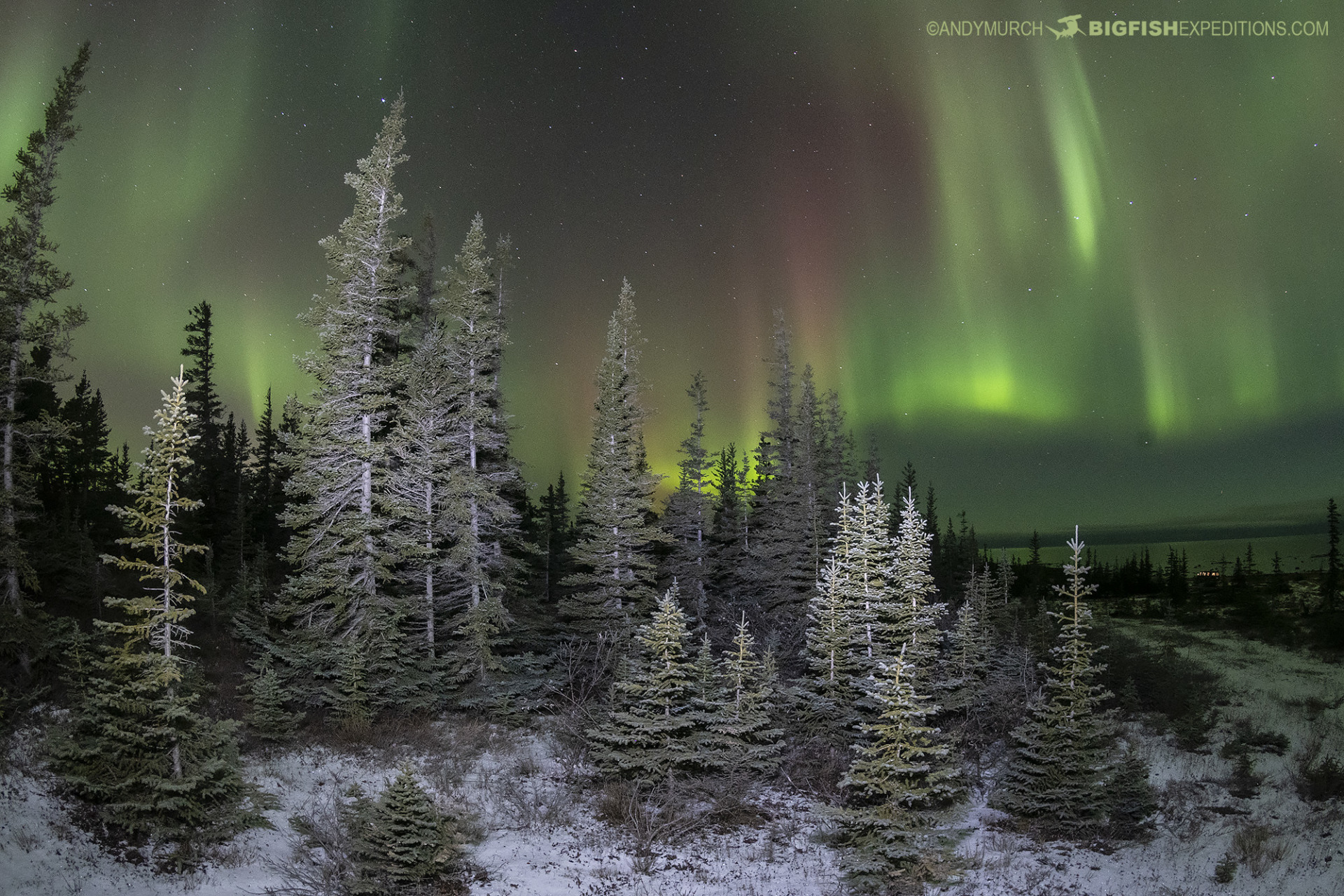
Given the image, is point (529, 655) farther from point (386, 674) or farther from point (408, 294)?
point (408, 294)

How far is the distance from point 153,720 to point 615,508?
17.8m

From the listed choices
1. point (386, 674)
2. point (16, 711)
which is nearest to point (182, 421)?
point (16, 711)

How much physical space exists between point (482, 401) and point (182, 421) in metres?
13.9

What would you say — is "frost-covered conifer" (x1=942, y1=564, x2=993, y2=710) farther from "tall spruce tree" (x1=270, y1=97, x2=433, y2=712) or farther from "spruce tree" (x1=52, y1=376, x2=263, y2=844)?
"spruce tree" (x1=52, y1=376, x2=263, y2=844)

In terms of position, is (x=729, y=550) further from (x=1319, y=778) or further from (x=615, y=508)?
(x=1319, y=778)

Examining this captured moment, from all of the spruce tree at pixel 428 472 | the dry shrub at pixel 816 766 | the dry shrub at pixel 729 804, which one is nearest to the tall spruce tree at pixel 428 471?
the spruce tree at pixel 428 472

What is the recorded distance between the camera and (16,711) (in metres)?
18.8

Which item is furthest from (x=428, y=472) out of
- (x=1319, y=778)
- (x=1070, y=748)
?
(x=1319, y=778)

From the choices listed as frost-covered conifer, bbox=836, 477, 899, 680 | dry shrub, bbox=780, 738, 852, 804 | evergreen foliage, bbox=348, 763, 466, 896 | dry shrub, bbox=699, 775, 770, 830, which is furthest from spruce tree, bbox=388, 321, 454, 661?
frost-covered conifer, bbox=836, 477, 899, 680

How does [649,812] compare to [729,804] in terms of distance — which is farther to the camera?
[729,804]

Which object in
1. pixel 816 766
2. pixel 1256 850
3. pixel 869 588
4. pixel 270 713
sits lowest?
pixel 1256 850

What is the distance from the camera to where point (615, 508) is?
30.3 meters

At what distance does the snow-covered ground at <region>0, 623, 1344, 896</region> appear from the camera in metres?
14.9

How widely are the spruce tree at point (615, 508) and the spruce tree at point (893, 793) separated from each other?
1355cm
